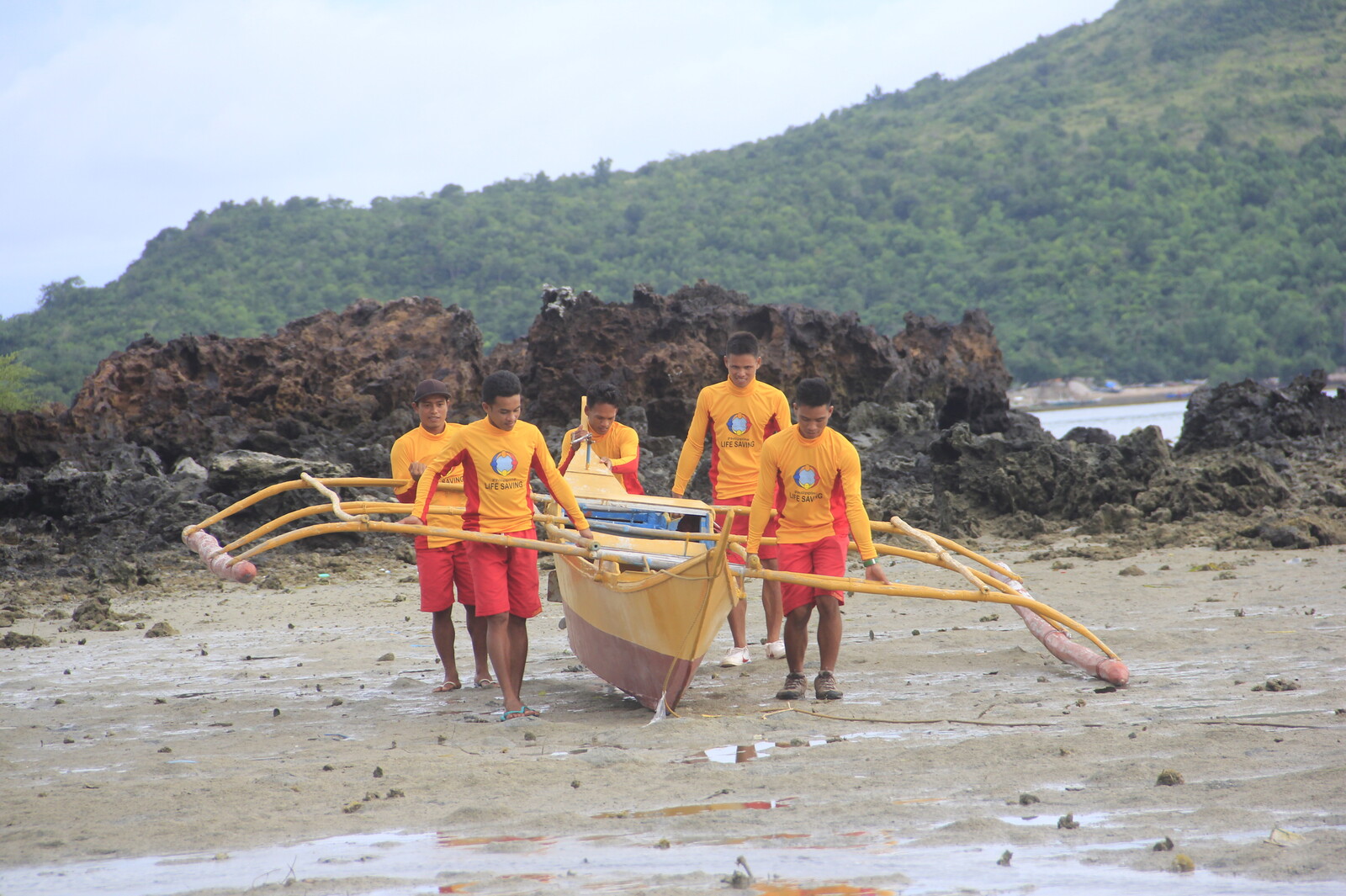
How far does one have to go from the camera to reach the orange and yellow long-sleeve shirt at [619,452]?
7.68 m

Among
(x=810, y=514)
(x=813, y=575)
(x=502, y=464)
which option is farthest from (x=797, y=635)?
(x=502, y=464)

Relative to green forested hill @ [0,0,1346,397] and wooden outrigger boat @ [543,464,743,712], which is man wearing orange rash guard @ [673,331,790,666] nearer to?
wooden outrigger boat @ [543,464,743,712]

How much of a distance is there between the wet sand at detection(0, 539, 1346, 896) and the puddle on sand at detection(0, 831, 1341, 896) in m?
0.01

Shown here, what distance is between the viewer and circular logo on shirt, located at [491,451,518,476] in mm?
6184

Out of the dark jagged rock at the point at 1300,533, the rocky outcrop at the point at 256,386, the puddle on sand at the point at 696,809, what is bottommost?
the dark jagged rock at the point at 1300,533

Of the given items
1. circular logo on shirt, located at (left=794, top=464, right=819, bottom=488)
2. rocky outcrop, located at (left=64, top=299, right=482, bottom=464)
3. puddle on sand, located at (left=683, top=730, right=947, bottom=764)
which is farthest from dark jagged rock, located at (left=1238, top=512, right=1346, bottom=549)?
rocky outcrop, located at (left=64, top=299, right=482, bottom=464)

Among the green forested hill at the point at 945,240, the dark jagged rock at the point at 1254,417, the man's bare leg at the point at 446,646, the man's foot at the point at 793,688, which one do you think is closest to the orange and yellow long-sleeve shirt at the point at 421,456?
the man's bare leg at the point at 446,646

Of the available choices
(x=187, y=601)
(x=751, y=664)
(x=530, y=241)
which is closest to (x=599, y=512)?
(x=751, y=664)

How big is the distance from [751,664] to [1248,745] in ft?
10.7

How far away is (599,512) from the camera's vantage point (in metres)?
7.29

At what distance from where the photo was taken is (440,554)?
6.73 metres

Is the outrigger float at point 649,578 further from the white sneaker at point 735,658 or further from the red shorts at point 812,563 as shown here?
the white sneaker at point 735,658

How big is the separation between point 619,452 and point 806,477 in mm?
1946

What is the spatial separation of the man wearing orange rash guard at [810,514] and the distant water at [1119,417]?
83.1 ft
